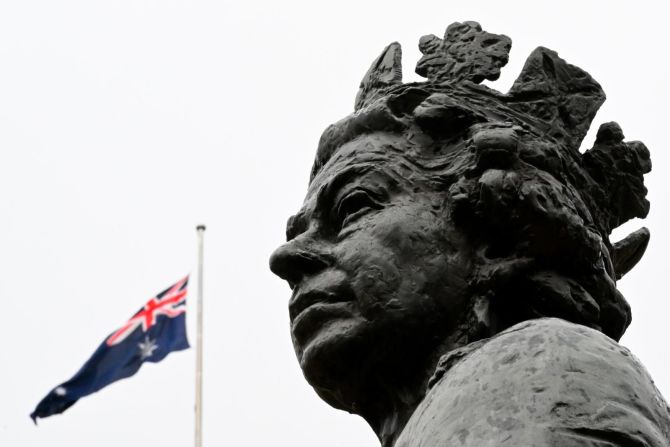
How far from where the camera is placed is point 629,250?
7238 mm

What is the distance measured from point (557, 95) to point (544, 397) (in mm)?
2651

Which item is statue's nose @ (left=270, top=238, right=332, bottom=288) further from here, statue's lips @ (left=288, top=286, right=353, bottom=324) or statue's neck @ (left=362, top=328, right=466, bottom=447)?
statue's neck @ (left=362, top=328, right=466, bottom=447)

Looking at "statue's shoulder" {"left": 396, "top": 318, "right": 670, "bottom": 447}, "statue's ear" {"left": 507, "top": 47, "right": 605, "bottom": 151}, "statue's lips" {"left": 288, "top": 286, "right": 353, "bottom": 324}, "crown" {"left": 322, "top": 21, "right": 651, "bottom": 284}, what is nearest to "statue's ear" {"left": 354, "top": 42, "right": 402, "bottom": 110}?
"crown" {"left": 322, "top": 21, "right": 651, "bottom": 284}

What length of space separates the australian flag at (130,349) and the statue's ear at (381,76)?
608 inches

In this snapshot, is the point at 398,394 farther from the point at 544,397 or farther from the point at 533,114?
the point at 533,114

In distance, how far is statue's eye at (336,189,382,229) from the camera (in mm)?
6406

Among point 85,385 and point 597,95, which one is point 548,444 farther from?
point 85,385

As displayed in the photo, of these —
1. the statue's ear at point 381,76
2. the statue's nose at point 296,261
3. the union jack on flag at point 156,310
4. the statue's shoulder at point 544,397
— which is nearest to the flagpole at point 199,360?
the union jack on flag at point 156,310

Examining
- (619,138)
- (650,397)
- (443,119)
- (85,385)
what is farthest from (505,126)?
(85,385)

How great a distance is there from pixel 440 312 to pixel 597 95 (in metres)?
1.61

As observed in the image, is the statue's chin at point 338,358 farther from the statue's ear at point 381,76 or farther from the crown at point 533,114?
the statue's ear at point 381,76

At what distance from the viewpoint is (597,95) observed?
7.09 metres

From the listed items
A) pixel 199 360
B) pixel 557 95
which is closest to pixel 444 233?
pixel 557 95

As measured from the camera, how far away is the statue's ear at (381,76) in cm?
724
